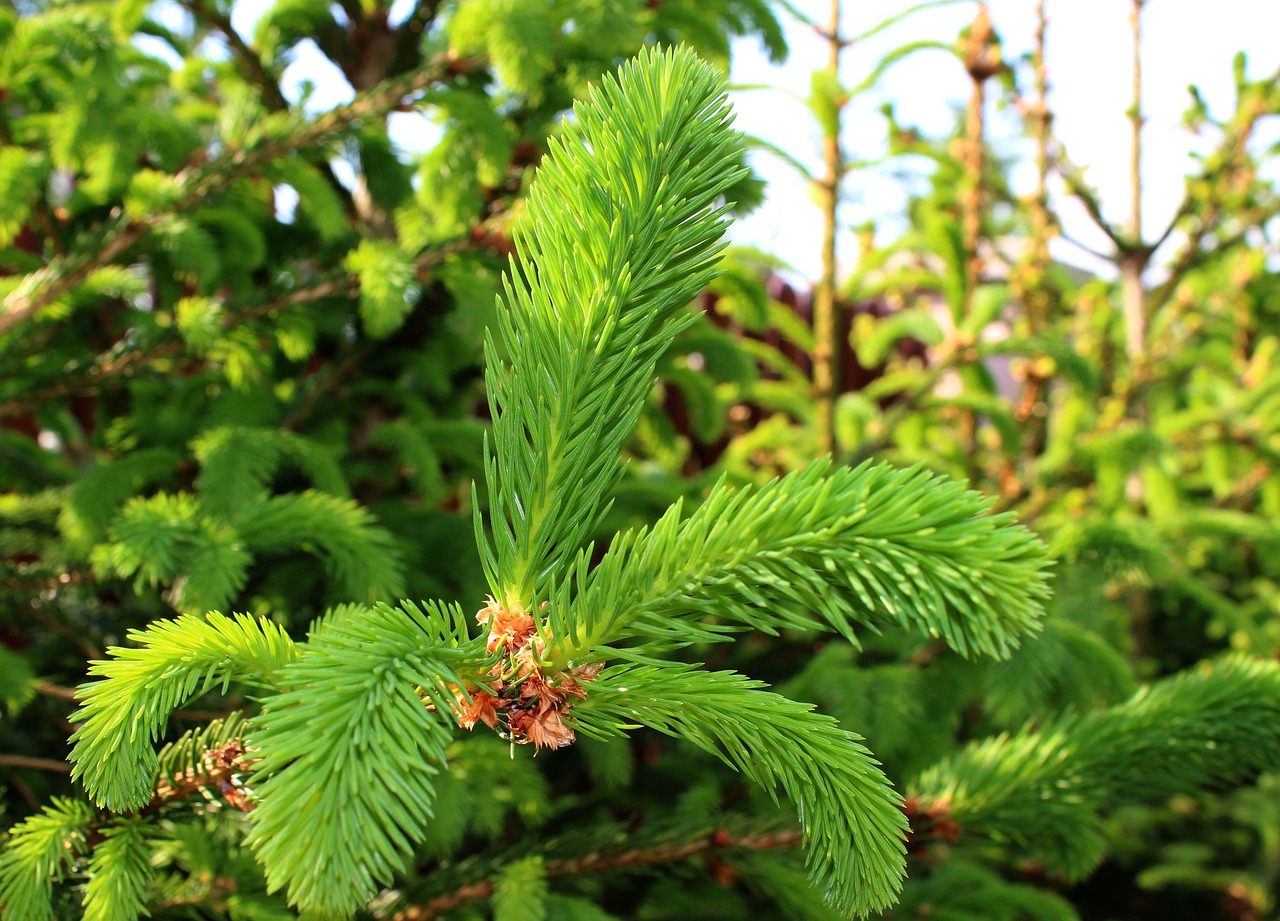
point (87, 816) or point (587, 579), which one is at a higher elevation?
point (587, 579)

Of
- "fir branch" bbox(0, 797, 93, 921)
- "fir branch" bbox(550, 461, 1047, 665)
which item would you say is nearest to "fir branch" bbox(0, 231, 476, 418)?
"fir branch" bbox(0, 797, 93, 921)

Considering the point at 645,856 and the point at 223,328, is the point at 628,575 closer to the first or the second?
the point at 645,856

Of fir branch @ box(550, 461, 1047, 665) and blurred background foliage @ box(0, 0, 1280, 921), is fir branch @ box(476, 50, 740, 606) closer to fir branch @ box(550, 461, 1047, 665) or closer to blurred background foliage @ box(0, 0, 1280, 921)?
fir branch @ box(550, 461, 1047, 665)

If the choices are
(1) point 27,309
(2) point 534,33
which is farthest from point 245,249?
(2) point 534,33

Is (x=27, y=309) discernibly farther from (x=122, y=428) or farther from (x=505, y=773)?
(x=505, y=773)

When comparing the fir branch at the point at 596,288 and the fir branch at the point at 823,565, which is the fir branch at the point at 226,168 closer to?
the fir branch at the point at 596,288

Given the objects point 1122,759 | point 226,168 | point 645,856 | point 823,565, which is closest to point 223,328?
point 226,168

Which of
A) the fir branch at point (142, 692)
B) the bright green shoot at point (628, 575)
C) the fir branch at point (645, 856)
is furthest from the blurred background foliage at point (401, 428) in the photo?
the bright green shoot at point (628, 575)
